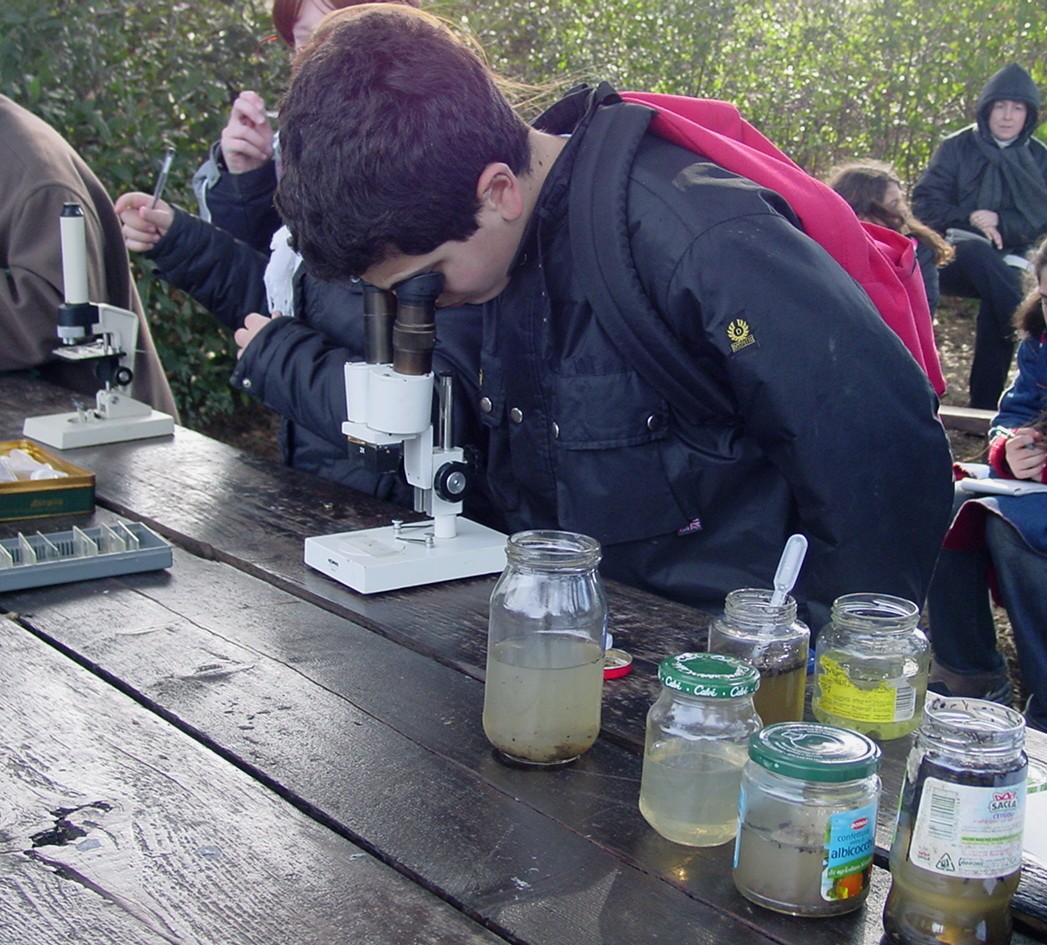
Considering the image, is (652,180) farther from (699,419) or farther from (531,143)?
(699,419)

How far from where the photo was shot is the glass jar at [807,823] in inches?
38.7

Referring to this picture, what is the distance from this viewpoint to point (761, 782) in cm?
101

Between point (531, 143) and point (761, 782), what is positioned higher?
point (531, 143)

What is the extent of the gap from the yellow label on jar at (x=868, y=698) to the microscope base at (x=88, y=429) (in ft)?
5.81

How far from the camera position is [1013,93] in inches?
Answer: 259

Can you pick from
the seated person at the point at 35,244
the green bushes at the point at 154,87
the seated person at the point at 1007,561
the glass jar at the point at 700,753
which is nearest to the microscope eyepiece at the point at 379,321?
the glass jar at the point at 700,753

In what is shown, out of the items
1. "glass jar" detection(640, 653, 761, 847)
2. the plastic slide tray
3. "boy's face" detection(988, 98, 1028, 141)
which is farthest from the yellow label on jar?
"boy's face" detection(988, 98, 1028, 141)

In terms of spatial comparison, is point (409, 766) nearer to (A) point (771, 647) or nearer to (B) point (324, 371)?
(A) point (771, 647)

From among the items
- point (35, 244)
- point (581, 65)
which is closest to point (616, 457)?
point (35, 244)

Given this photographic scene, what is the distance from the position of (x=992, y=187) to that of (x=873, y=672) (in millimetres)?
5862

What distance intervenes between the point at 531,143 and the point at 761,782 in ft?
3.63

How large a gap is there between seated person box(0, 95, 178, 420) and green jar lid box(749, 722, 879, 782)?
96.9 inches

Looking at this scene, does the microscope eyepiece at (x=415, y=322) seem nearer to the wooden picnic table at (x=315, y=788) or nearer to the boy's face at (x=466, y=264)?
the boy's face at (x=466, y=264)

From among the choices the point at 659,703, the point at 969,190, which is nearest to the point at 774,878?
the point at 659,703
